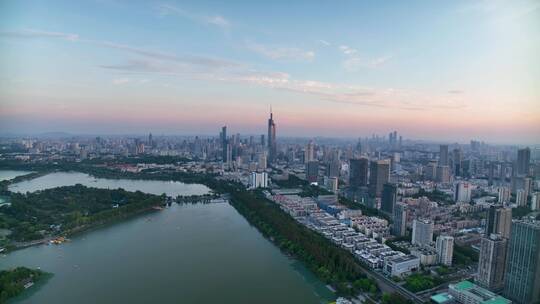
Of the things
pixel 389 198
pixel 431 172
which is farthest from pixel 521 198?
pixel 431 172

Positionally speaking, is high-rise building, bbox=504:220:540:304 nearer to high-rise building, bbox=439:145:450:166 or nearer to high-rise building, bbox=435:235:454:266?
high-rise building, bbox=435:235:454:266

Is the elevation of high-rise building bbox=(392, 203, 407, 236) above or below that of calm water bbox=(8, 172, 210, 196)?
above

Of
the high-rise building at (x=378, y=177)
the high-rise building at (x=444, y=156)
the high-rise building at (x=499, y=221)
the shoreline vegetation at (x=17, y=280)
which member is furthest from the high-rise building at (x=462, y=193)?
the shoreline vegetation at (x=17, y=280)

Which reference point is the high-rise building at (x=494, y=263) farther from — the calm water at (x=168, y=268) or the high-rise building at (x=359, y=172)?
the high-rise building at (x=359, y=172)

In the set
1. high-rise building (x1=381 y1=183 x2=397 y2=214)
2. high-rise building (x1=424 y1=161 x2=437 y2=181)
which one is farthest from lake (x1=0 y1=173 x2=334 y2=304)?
high-rise building (x1=424 y1=161 x2=437 y2=181)

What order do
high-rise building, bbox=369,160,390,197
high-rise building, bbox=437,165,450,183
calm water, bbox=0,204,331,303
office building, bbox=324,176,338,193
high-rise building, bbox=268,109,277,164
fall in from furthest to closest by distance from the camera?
high-rise building, bbox=268,109,277,164 → high-rise building, bbox=437,165,450,183 → office building, bbox=324,176,338,193 → high-rise building, bbox=369,160,390,197 → calm water, bbox=0,204,331,303

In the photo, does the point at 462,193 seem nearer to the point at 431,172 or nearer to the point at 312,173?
the point at 431,172

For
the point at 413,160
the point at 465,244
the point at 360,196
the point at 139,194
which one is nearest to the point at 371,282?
the point at 465,244

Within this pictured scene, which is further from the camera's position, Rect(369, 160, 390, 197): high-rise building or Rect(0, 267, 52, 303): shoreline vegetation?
Rect(369, 160, 390, 197): high-rise building
